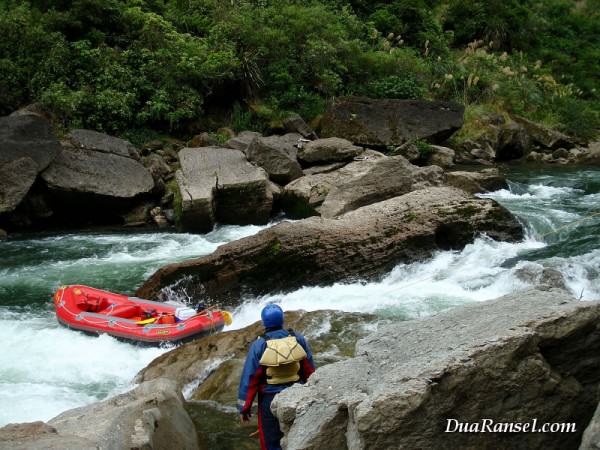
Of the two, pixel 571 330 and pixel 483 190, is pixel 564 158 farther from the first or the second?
pixel 571 330

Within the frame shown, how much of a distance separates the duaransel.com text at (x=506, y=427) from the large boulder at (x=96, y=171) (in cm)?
1006

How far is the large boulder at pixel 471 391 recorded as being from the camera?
10.1ft

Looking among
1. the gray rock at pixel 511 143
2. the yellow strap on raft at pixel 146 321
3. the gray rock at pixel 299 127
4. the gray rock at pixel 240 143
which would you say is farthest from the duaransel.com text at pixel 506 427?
the gray rock at pixel 511 143

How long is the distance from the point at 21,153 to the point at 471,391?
10.9m

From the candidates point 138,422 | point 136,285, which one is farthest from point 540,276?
point 136,285

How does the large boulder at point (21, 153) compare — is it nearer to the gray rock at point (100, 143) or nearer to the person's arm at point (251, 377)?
the gray rock at point (100, 143)

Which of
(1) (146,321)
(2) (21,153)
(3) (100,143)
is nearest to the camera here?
(1) (146,321)

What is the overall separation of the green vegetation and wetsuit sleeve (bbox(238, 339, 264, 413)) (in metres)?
12.4

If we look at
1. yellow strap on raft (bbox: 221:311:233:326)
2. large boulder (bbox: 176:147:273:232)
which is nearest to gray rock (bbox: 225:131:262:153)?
large boulder (bbox: 176:147:273:232)

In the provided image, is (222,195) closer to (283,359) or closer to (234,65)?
(234,65)

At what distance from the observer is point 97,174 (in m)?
12.4

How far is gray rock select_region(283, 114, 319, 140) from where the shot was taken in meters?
15.4

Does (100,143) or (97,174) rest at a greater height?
(100,143)

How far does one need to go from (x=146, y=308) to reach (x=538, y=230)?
6107 millimetres
